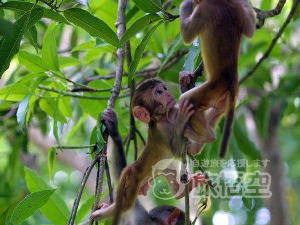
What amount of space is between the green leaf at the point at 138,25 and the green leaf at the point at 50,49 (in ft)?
2.02

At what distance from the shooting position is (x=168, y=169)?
2766 millimetres

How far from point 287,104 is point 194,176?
2351mm

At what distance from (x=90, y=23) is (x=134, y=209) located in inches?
35.6

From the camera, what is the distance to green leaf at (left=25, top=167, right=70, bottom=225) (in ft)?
9.24

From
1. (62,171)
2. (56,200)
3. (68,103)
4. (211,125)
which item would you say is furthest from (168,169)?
(62,171)

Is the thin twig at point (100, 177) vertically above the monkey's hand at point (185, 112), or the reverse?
the monkey's hand at point (185, 112)

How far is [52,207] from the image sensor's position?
2.84 meters

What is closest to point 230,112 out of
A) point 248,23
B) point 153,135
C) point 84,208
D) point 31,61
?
point 248,23

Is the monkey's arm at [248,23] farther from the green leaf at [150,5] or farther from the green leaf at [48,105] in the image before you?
the green leaf at [48,105]

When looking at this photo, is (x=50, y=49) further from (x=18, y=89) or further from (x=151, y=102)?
(x=151, y=102)

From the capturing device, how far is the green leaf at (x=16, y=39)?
2152 mm

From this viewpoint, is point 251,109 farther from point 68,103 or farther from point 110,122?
point 110,122

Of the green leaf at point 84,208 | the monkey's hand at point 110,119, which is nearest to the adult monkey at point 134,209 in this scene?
the monkey's hand at point 110,119

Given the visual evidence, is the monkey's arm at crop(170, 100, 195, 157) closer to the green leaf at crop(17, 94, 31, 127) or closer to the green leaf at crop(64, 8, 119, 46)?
the green leaf at crop(64, 8, 119, 46)
